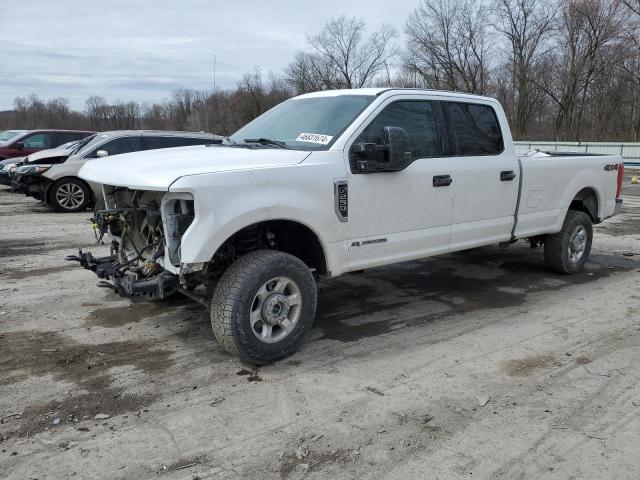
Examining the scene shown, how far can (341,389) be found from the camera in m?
3.69

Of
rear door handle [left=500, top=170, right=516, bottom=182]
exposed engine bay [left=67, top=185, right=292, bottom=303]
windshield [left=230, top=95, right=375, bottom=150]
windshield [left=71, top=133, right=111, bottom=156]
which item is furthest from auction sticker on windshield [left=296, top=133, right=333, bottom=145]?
windshield [left=71, top=133, right=111, bottom=156]

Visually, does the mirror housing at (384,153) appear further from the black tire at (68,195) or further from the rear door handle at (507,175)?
the black tire at (68,195)

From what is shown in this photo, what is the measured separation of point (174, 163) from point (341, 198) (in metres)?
1.29

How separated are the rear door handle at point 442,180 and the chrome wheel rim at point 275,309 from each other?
5.58 ft

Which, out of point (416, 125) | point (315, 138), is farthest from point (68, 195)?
point (416, 125)

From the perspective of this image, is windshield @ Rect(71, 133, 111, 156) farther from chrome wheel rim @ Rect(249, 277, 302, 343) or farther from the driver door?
chrome wheel rim @ Rect(249, 277, 302, 343)

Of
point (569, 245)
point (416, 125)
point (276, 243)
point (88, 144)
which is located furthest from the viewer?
point (88, 144)

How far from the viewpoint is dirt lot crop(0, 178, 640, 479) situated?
291 cm

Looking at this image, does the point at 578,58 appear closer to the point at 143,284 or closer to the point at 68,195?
the point at 68,195

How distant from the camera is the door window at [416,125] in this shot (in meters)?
4.59

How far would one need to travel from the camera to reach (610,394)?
145 inches

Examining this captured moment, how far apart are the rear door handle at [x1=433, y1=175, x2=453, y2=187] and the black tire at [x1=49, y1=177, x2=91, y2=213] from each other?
372 inches

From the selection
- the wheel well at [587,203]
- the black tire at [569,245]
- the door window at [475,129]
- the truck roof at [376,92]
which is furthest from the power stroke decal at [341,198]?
the wheel well at [587,203]

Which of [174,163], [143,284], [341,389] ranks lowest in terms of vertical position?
[341,389]
